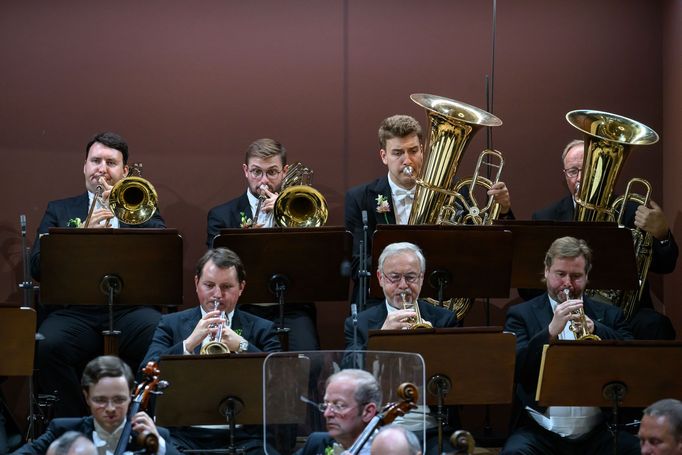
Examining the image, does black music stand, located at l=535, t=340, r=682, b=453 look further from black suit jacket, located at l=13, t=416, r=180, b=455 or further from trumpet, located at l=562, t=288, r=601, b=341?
black suit jacket, located at l=13, t=416, r=180, b=455

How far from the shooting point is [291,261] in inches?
237

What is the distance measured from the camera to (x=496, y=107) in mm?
7676

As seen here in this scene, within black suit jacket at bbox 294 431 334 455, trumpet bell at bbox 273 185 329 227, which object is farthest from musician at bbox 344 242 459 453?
black suit jacket at bbox 294 431 334 455

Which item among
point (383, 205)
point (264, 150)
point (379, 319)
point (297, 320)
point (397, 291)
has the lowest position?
point (297, 320)

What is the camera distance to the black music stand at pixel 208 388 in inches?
194

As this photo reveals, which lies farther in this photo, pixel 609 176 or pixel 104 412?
pixel 609 176

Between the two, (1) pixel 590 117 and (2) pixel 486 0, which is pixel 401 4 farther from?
(1) pixel 590 117

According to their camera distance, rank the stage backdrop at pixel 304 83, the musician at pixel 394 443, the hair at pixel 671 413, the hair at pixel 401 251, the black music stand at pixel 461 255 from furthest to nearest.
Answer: the stage backdrop at pixel 304 83 < the black music stand at pixel 461 255 < the hair at pixel 401 251 < the hair at pixel 671 413 < the musician at pixel 394 443

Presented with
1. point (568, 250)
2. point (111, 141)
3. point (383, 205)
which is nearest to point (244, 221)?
point (383, 205)

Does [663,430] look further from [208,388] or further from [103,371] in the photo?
[103,371]

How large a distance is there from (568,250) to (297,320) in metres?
1.60

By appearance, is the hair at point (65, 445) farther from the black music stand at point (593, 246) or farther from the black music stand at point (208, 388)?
the black music stand at point (593, 246)

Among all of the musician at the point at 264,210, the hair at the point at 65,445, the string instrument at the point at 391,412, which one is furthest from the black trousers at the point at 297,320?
the hair at the point at 65,445

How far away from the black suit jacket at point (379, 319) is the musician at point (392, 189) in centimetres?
98
